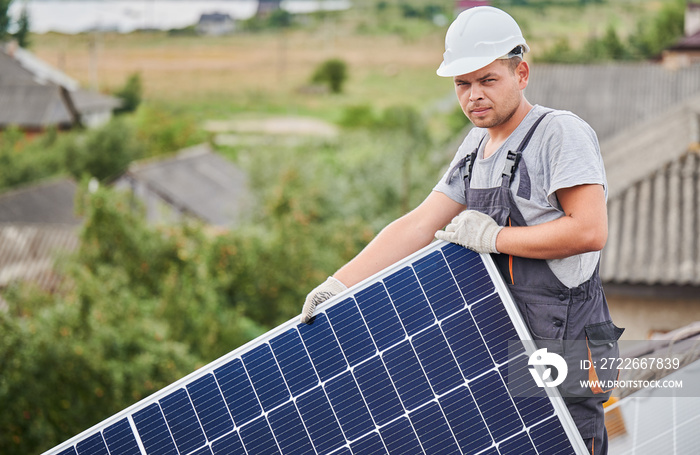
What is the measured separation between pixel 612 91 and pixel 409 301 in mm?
34076

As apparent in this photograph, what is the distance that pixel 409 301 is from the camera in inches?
149

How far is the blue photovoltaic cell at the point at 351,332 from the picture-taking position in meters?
3.81

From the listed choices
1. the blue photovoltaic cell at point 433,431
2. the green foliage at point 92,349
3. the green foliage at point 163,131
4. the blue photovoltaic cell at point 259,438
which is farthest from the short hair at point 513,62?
the green foliage at point 163,131

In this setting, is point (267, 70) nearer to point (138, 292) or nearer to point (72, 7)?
point (72, 7)

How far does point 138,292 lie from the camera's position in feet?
58.2

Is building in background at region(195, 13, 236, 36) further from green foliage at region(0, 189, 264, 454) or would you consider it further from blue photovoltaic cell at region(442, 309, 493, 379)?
blue photovoltaic cell at region(442, 309, 493, 379)

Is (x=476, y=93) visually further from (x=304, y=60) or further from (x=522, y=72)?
(x=304, y=60)

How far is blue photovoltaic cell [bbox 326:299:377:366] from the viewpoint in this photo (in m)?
3.81

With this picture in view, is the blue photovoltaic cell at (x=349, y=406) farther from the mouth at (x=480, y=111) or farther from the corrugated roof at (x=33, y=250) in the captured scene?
the corrugated roof at (x=33, y=250)

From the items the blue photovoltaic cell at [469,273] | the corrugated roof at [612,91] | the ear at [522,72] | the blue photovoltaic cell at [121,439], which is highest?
the ear at [522,72]

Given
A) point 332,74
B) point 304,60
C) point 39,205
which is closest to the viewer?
point 39,205

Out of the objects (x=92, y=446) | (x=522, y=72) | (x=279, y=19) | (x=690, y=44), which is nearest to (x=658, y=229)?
(x=522, y=72)

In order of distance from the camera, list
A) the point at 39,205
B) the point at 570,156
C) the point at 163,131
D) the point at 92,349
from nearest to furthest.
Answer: the point at 570,156, the point at 92,349, the point at 39,205, the point at 163,131

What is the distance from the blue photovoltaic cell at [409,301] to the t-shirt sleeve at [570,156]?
835mm
